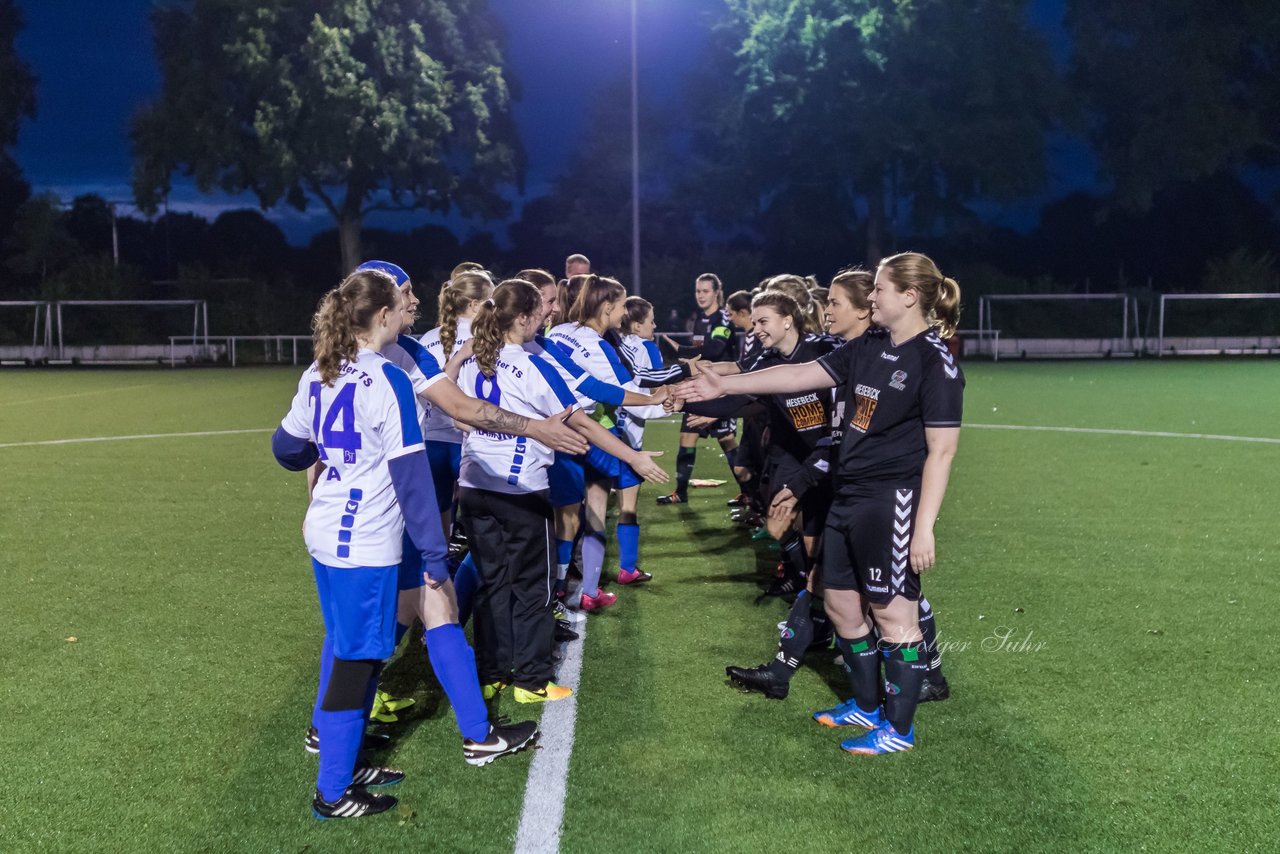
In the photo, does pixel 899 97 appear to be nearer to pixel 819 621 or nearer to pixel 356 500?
pixel 819 621

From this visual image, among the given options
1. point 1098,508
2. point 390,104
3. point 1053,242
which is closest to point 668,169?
point 390,104

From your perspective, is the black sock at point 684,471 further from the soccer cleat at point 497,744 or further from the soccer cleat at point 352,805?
the soccer cleat at point 352,805

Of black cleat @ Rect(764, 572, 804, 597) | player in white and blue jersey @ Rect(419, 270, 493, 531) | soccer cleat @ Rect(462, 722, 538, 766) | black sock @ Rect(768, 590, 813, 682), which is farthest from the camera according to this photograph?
black cleat @ Rect(764, 572, 804, 597)

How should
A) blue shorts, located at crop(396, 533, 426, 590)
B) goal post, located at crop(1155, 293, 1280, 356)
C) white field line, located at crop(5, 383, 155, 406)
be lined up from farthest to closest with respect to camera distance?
goal post, located at crop(1155, 293, 1280, 356)
white field line, located at crop(5, 383, 155, 406)
blue shorts, located at crop(396, 533, 426, 590)

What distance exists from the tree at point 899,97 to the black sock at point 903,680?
36.5 metres

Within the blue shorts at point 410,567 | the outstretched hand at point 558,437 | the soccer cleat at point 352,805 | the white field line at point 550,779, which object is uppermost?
the outstretched hand at point 558,437

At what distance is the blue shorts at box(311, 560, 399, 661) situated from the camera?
12.1 ft

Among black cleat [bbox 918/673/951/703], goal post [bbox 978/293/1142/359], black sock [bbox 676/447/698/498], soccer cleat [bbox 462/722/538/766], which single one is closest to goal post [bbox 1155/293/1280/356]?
goal post [bbox 978/293/1142/359]

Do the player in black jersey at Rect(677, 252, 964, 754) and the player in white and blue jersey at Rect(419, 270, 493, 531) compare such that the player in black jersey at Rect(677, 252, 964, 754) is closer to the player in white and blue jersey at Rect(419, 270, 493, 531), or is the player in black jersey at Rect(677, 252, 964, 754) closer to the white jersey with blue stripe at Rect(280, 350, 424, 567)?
the white jersey with blue stripe at Rect(280, 350, 424, 567)

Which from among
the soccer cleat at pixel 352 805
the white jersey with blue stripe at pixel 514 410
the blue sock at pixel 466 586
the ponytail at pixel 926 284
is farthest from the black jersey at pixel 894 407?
the soccer cleat at pixel 352 805

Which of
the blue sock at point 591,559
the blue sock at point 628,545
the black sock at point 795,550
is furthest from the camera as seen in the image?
the blue sock at point 628,545

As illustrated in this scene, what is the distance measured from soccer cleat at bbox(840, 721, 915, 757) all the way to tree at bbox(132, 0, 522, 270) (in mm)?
34422

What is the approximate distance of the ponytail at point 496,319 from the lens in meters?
4.80

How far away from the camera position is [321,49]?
3500 centimetres
